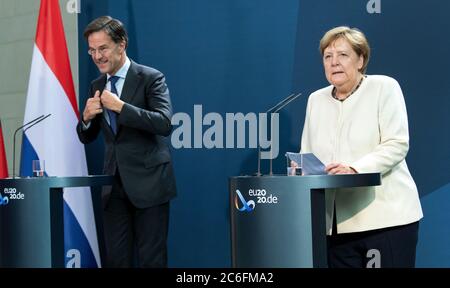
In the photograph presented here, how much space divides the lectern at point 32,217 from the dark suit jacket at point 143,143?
32cm

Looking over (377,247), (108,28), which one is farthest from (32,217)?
(377,247)

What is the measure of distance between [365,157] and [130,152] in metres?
1.10

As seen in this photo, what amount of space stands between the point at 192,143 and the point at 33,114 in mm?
883

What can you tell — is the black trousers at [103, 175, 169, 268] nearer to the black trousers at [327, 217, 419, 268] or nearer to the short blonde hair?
the black trousers at [327, 217, 419, 268]

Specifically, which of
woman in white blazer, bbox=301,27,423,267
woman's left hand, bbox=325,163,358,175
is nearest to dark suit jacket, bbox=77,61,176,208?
woman in white blazer, bbox=301,27,423,267

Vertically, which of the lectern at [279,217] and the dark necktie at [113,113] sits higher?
the dark necktie at [113,113]

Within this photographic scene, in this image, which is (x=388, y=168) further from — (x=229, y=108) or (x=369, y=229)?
(x=229, y=108)

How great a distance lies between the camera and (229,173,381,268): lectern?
2387 mm

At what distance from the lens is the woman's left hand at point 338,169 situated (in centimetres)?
255

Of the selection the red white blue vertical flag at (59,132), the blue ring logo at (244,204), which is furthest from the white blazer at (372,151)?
the red white blue vertical flag at (59,132)

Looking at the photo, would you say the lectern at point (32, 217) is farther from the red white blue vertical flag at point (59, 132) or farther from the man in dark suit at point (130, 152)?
the red white blue vertical flag at point (59, 132)

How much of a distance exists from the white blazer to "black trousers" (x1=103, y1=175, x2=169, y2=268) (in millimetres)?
849

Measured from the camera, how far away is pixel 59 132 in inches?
153
